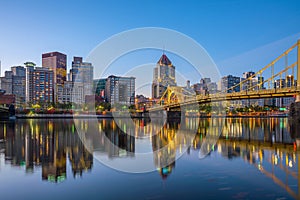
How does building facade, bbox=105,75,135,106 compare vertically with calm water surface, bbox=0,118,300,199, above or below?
above

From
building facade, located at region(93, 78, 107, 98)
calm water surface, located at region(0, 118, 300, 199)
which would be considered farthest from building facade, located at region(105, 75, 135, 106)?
calm water surface, located at region(0, 118, 300, 199)

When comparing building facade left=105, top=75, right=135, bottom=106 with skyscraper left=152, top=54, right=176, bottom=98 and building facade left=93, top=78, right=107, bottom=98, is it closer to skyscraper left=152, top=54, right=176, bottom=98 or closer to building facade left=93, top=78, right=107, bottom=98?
building facade left=93, top=78, right=107, bottom=98

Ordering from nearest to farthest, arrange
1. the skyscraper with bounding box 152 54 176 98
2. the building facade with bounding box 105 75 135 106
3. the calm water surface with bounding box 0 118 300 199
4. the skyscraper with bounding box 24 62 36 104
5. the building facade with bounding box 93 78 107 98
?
the calm water surface with bounding box 0 118 300 199 → the skyscraper with bounding box 152 54 176 98 → the building facade with bounding box 105 75 135 106 → the building facade with bounding box 93 78 107 98 → the skyscraper with bounding box 24 62 36 104

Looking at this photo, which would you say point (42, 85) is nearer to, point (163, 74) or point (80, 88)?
point (80, 88)

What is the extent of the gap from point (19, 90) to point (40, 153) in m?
189

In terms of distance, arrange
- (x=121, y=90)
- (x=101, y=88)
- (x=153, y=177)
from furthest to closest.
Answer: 1. (x=101, y=88)
2. (x=121, y=90)
3. (x=153, y=177)

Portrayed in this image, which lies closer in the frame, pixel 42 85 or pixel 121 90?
pixel 121 90

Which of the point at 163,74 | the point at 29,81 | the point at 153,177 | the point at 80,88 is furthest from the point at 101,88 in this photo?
the point at 153,177

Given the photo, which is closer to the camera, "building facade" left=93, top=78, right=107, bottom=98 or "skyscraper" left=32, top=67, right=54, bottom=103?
"building facade" left=93, top=78, right=107, bottom=98

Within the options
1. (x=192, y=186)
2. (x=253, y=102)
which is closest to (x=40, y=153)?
(x=192, y=186)

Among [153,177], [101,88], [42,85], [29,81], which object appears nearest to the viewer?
[153,177]

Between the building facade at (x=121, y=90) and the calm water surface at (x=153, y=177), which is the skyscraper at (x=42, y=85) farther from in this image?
the calm water surface at (x=153, y=177)

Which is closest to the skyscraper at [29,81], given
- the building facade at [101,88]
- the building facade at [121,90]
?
the building facade at [101,88]

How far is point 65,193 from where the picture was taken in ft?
26.3
